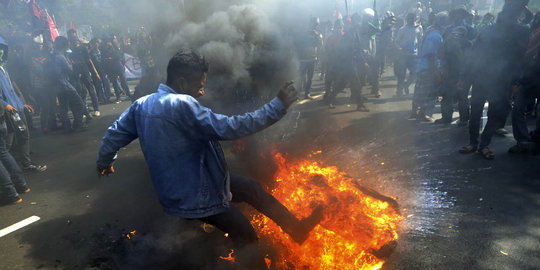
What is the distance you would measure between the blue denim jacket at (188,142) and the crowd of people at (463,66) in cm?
413

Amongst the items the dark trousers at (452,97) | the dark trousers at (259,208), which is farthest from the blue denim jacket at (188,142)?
the dark trousers at (452,97)

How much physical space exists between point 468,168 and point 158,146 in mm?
4422

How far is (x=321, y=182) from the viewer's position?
3969mm

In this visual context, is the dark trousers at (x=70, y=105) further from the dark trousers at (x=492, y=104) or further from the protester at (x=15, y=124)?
the dark trousers at (x=492, y=104)

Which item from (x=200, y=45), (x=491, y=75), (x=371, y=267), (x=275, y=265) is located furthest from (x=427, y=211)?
(x=200, y=45)

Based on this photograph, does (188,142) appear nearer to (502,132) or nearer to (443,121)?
(502,132)

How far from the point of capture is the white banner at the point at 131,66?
15.1 meters

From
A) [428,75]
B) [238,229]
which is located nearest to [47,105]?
[238,229]

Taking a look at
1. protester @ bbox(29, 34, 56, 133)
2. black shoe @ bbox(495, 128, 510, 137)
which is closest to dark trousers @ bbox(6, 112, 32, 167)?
protester @ bbox(29, 34, 56, 133)

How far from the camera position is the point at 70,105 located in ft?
26.3

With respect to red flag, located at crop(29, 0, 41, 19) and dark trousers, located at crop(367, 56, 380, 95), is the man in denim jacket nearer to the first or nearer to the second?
dark trousers, located at crop(367, 56, 380, 95)

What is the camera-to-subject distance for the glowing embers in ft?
9.45

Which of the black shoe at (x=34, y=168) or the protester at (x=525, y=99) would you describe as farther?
the black shoe at (x=34, y=168)

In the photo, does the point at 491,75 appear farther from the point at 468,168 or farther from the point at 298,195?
the point at 298,195
